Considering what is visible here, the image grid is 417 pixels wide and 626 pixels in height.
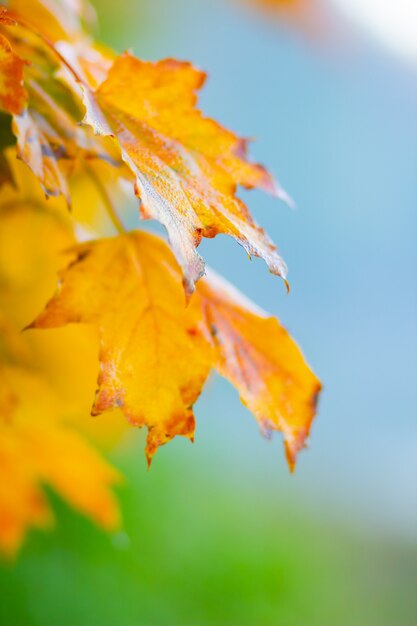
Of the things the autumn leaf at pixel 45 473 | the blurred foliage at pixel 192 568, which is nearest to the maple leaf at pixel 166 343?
the autumn leaf at pixel 45 473

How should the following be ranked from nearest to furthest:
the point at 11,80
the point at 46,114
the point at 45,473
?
1. the point at 11,80
2. the point at 46,114
3. the point at 45,473

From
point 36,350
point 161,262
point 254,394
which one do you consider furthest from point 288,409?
point 36,350

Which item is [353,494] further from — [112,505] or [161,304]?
[161,304]

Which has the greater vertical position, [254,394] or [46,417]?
[254,394]

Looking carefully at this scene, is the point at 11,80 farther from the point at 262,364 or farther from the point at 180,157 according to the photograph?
the point at 262,364

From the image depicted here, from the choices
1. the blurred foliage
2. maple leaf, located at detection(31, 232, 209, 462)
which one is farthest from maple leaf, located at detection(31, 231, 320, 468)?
the blurred foliage

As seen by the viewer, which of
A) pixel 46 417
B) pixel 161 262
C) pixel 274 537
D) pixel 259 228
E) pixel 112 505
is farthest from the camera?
pixel 274 537

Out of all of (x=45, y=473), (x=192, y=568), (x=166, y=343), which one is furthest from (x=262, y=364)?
(x=192, y=568)
